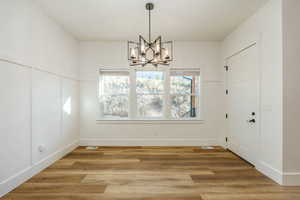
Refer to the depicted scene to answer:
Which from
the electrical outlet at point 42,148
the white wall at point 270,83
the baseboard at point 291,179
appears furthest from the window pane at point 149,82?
the baseboard at point 291,179

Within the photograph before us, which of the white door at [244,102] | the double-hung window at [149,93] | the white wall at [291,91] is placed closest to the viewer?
the white wall at [291,91]

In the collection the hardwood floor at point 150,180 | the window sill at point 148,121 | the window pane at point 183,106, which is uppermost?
the window pane at point 183,106

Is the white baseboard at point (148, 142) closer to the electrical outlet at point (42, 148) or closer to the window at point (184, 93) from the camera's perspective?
the window at point (184, 93)

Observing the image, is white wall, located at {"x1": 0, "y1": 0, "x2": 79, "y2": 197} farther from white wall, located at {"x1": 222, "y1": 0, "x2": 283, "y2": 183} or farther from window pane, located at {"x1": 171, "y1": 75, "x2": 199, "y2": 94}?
white wall, located at {"x1": 222, "y1": 0, "x2": 283, "y2": 183}

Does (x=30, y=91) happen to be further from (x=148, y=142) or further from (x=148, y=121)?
(x=148, y=142)

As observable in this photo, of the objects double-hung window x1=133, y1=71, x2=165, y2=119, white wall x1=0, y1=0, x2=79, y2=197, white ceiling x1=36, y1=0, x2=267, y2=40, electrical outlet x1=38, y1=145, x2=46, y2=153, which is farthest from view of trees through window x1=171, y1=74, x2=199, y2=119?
electrical outlet x1=38, y1=145, x2=46, y2=153

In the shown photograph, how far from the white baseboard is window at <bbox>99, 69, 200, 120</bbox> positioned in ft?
1.98

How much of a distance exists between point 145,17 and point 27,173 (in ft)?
11.0

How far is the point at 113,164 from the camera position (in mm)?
3412

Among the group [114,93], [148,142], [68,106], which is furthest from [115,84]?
[148,142]

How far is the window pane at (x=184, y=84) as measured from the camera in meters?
4.85

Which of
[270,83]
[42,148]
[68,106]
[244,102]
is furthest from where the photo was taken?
[68,106]

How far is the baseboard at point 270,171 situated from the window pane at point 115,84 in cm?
344

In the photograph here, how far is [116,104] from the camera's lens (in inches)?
192
